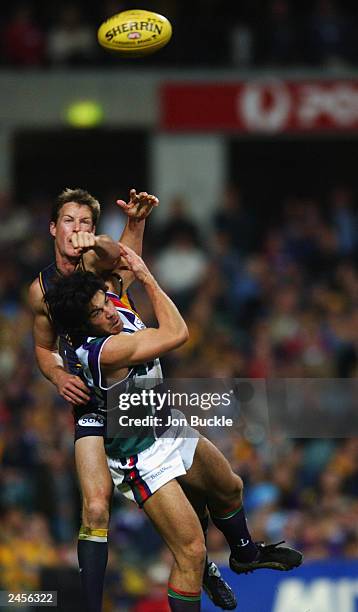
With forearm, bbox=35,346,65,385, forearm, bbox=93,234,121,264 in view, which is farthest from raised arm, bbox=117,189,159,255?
forearm, bbox=35,346,65,385

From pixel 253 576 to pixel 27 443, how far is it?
3.28m

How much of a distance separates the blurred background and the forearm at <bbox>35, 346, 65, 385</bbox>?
368 centimetres

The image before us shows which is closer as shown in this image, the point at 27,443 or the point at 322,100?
the point at 27,443

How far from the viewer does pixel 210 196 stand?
16281 mm

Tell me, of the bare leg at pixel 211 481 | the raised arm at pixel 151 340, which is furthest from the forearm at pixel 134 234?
the bare leg at pixel 211 481

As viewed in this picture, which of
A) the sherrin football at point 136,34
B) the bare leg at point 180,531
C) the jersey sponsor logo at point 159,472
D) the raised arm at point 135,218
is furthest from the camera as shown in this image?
the sherrin football at point 136,34

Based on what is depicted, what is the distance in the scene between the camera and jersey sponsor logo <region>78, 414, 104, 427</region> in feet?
23.2

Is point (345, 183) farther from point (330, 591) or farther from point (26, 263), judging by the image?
point (330, 591)

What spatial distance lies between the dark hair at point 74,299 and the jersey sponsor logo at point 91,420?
535 millimetres

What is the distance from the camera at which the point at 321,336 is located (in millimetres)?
13734

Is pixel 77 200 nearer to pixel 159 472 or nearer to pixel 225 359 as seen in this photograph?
pixel 159 472

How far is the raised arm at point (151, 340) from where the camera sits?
6594mm

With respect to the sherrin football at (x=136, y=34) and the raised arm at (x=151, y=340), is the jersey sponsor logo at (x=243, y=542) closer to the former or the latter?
the raised arm at (x=151, y=340)

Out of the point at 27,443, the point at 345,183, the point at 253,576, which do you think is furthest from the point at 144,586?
the point at 345,183
